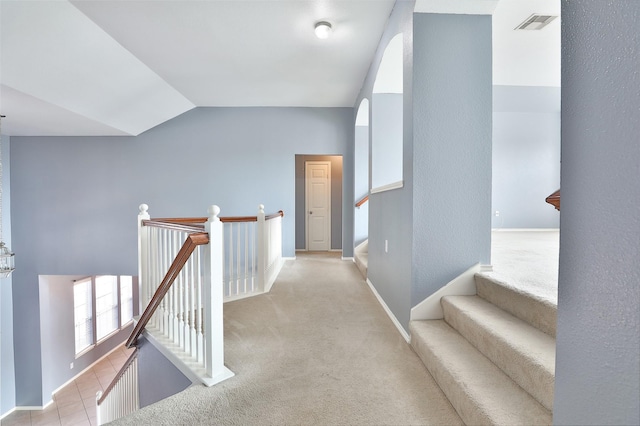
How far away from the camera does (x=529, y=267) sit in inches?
96.0

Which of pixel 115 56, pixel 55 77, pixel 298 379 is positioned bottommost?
pixel 298 379

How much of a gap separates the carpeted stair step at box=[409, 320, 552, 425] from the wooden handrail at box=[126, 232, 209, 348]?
1536 mm

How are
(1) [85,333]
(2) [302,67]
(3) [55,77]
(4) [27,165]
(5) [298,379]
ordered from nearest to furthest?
(5) [298,379] → (3) [55,77] → (2) [302,67] → (4) [27,165] → (1) [85,333]

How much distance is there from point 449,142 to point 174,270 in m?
2.10

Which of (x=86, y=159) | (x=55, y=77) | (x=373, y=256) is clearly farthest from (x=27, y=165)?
(x=373, y=256)

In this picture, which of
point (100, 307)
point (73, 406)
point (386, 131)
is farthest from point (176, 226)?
point (100, 307)

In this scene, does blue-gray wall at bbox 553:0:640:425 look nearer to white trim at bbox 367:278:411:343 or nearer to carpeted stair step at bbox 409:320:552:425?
carpeted stair step at bbox 409:320:552:425

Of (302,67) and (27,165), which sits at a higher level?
(302,67)

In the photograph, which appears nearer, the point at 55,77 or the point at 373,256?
the point at 55,77

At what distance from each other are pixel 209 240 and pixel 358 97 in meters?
4.02

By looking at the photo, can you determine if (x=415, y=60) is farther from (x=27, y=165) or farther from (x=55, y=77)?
(x=27, y=165)

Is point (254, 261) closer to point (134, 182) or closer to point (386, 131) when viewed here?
point (386, 131)

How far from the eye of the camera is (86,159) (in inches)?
229

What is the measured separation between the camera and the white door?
7.05 m
